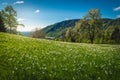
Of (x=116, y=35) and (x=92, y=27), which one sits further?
(x=116, y=35)

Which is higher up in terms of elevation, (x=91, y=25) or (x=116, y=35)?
(x=91, y=25)

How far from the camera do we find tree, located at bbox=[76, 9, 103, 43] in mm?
97250

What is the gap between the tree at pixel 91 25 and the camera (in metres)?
97.2

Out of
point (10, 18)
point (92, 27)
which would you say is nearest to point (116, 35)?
point (92, 27)

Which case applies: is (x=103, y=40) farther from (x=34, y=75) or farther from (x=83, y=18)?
(x=34, y=75)

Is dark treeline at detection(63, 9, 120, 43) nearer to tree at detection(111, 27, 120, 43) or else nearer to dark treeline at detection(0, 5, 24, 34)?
tree at detection(111, 27, 120, 43)

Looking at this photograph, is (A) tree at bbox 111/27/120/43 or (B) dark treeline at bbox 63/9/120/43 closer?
(B) dark treeline at bbox 63/9/120/43

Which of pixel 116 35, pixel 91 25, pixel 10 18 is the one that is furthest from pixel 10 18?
pixel 116 35

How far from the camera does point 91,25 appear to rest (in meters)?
99.0

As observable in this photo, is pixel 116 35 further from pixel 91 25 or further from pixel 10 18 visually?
pixel 10 18

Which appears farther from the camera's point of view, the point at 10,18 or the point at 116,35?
the point at 116,35

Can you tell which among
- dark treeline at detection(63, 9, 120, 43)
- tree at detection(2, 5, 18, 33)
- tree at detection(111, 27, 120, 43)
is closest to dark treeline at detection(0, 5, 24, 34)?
tree at detection(2, 5, 18, 33)

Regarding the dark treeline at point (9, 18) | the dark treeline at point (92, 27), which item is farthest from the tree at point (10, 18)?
the dark treeline at point (92, 27)

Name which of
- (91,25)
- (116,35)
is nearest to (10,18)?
(91,25)
